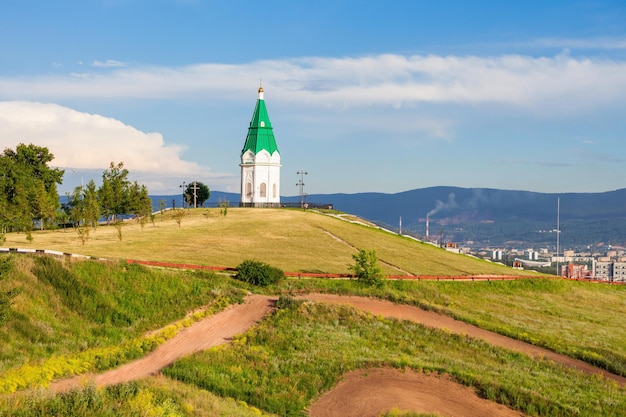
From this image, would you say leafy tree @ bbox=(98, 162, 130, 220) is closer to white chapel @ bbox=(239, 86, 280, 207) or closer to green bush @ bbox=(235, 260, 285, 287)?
white chapel @ bbox=(239, 86, 280, 207)

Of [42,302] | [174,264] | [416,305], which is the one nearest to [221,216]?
[174,264]

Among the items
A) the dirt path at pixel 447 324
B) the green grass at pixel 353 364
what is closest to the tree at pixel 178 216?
the dirt path at pixel 447 324

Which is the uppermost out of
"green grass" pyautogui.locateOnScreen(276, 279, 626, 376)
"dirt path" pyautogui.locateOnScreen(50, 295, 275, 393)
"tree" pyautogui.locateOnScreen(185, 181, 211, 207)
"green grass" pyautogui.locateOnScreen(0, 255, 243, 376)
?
"tree" pyautogui.locateOnScreen(185, 181, 211, 207)

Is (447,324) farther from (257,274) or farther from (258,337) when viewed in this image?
(258,337)

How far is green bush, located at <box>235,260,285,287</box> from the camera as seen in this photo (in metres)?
50.6

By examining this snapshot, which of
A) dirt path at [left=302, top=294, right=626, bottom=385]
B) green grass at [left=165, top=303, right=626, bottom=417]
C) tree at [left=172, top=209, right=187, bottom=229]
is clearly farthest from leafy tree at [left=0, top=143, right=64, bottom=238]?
green grass at [left=165, top=303, right=626, bottom=417]

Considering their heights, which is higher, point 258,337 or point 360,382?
point 258,337

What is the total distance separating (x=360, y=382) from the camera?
96.3 ft

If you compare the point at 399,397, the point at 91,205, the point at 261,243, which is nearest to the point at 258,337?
the point at 399,397

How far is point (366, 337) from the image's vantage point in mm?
37875

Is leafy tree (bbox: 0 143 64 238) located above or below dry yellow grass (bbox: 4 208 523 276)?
above

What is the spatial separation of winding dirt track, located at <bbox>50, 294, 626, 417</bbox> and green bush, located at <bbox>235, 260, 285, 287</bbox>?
850 cm

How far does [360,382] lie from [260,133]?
8033 cm

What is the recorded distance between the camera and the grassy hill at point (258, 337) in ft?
88.1
